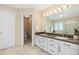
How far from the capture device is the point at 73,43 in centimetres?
201

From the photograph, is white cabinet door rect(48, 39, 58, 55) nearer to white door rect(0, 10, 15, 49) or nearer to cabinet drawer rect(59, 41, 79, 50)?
cabinet drawer rect(59, 41, 79, 50)

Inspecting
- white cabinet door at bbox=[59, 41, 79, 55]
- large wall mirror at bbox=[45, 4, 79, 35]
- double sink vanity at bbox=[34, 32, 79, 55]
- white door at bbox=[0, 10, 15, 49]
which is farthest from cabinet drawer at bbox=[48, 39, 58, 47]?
white door at bbox=[0, 10, 15, 49]

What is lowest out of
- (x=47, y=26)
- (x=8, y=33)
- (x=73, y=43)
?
(x=73, y=43)

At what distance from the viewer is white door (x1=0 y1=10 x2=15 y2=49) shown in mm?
2494

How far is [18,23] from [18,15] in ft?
0.81

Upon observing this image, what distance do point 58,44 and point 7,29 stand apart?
155 cm

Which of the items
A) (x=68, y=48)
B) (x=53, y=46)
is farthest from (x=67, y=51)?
(x=53, y=46)

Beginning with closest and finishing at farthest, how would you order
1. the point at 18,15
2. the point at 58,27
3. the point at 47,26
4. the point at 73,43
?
the point at 73,43, the point at 18,15, the point at 58,27, the point at 47,26

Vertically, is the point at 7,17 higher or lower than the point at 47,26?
higher

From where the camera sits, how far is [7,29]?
2648 millimetres

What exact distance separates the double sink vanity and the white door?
2.77ft

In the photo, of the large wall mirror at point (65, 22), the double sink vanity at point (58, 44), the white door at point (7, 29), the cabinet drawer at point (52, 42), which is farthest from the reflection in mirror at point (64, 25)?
the white door at point (7, 29)
